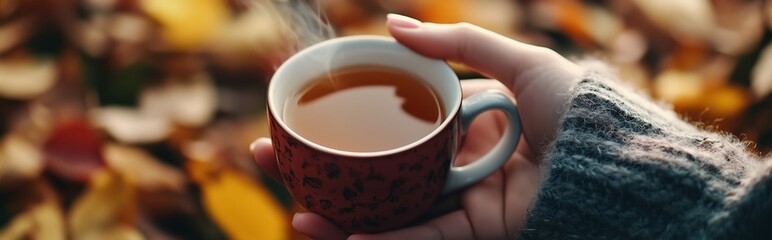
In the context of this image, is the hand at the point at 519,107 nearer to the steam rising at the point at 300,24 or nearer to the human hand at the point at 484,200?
the human hand at the point at 484,200

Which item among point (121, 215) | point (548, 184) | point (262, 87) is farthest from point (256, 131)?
point (548, 184)

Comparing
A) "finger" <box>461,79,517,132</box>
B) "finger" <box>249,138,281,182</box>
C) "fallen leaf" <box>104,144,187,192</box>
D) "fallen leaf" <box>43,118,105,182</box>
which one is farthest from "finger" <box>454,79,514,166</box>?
"fallen leaf" <box>43,118,105,182</box>

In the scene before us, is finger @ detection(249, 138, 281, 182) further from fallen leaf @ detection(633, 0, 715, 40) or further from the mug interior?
fallen leaf @ detection(633, 0, 715, 40)

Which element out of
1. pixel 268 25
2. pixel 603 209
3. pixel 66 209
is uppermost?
pixel 603 209

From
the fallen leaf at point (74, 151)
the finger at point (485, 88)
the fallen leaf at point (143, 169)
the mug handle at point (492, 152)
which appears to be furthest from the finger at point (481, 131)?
the fallen leaf at point (74, 151)

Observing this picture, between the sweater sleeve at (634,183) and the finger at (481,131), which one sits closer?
the sweater sleeve at (634,183)

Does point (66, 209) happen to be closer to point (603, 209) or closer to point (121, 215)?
point (121, 215)

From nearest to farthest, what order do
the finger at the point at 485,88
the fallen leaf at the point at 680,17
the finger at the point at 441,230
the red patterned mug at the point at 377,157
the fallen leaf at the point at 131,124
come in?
the red patterned mug at the point at 377,157 → the finger at the point at 441,230 → the finger at the point at 485,88 → the fallen leaf at the point at 131,124 → the fallen leaf at the point at 680,17

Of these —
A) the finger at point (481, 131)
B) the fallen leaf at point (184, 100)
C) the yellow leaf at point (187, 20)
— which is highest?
the finger at point (481, 131)
